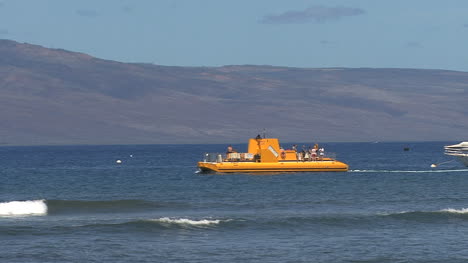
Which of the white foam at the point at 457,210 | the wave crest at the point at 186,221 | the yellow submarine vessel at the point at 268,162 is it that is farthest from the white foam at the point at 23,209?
the yellow submarine vessel at the point at 268,162

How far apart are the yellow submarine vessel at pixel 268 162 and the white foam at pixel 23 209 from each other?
3125 centimetres

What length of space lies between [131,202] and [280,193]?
10.2 m

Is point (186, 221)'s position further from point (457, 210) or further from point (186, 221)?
point (457, 210)

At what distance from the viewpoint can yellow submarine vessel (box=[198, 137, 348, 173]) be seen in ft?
272

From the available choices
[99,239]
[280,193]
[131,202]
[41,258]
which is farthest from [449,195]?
[41,258]

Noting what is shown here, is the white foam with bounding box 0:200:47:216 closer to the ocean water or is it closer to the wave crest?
the ocean water

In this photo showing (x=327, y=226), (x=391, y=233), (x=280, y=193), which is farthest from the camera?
(x=280, y=193)

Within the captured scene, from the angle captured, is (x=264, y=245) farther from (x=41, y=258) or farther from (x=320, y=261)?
(x=41, y=258)

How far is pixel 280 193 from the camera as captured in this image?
63.0m

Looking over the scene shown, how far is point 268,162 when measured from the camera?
83250mm

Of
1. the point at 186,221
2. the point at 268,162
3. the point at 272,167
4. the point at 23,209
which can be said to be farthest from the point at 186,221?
the point at 268,162

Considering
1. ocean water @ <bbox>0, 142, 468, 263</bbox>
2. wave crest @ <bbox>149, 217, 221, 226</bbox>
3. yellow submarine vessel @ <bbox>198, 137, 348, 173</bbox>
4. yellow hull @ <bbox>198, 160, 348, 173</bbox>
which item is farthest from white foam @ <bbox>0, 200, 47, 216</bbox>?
yellow submarine vessel @ <bbox>198, 137, 348, 173</bbox>

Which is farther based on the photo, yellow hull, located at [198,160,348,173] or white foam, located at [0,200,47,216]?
yellow hull, located at [198,160,348,173]

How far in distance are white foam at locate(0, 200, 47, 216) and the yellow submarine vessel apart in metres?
31.3
